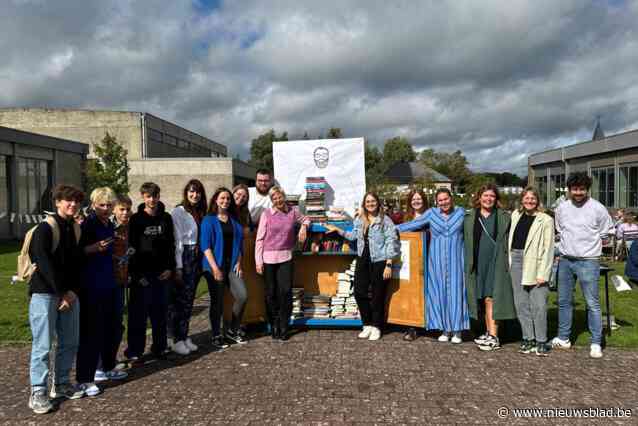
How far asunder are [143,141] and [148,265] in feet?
133

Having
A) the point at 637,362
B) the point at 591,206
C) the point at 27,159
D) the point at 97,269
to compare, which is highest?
the point at 27,159

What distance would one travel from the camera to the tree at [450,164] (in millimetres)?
71562

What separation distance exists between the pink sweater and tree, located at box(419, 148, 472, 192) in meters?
65.6

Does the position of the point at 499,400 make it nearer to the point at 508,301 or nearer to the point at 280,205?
the point at 508,301

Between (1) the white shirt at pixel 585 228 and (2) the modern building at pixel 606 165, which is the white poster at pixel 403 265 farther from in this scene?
(2) the modern building at pixel 606 165

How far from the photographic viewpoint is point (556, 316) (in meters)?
7.25

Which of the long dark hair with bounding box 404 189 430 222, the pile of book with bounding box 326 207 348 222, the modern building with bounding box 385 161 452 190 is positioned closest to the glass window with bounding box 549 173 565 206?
the pile of book with bounding box 326 207 348 222

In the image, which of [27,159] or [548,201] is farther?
[548,201]

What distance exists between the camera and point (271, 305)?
609 cm

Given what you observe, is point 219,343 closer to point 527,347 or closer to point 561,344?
point 527,347

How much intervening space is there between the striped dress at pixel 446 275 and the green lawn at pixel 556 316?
1545 millimetres

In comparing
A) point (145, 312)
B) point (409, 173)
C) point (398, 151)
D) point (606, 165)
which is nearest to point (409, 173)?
point (409, 173)

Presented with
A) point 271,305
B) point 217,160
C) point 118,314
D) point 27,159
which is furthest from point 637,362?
point 217,160

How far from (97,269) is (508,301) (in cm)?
445
